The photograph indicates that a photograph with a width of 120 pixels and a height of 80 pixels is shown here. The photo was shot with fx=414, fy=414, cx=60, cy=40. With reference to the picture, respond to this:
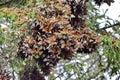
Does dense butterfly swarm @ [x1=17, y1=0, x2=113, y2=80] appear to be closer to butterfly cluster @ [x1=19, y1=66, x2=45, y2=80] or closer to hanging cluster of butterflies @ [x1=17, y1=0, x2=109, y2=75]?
hanging cluster of butterflies @ [x1=17, y1=0, x2=109, y2=75]

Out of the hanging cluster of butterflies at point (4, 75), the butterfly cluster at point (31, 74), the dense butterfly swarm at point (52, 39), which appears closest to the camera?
the dense butterfly swarm at point (52, 39)

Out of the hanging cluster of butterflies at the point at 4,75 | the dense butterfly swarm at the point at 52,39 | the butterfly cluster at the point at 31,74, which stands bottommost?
the butterfly cluster at the point at 31,74

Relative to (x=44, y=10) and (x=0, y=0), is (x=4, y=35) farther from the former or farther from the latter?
(x=0, y=0)

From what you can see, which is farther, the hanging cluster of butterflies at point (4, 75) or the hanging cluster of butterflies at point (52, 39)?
the hanging cluster of butterflies at point (4, 75)

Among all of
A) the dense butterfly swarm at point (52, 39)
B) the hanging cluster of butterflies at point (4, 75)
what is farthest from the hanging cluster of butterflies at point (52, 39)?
the hanging cluster of butterflies at point (4, 75)

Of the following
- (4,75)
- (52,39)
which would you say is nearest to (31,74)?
(4,75)

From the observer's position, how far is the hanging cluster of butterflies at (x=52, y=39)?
5.00 m

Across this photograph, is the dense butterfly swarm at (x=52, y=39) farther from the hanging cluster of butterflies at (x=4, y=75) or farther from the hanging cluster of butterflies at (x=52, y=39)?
the hanging cluster of butterflies at (x=4, y=75)

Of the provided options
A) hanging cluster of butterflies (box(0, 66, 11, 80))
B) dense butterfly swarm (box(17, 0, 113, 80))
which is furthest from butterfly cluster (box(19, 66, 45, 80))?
dense butterfly swarm (box(17, 0, 113, 80))

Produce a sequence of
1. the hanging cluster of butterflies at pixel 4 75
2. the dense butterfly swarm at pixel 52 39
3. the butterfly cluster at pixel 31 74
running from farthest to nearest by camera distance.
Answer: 1. the butterfly cluster at pixel 31 74
2. the hanging cluster of butterflies at pixel 4 75
3. the dense butterfly swarm at pixel 52 39

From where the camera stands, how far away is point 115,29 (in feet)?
30.6

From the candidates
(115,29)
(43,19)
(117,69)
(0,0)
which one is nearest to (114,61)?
(117,69)

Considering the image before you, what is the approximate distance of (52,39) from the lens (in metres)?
4.96

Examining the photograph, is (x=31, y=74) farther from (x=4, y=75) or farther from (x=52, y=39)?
(x=52, y=39)
